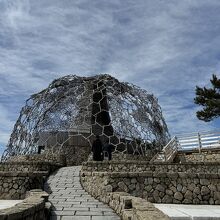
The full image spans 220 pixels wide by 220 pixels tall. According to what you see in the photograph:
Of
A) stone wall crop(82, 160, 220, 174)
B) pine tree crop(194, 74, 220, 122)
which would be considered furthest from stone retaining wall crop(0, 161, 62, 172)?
pine tree crop(194, 74, 220, 122)

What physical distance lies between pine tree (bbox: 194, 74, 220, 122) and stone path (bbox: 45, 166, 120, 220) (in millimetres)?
12941

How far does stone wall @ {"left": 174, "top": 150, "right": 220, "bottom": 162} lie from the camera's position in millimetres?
17266

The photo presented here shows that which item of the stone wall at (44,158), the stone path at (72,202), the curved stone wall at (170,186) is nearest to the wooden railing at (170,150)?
the stone wall at (44,158)

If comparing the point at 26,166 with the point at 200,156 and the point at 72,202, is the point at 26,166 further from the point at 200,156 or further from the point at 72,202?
the point at 200,156

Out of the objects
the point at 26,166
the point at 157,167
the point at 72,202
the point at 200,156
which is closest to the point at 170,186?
the point at 72,202

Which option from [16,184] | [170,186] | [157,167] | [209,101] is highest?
[209,101]

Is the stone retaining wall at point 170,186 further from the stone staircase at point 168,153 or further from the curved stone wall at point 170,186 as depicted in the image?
the stone staircase at point 168,153

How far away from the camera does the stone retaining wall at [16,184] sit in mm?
10367

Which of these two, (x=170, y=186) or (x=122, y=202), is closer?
(x=122, y=202)

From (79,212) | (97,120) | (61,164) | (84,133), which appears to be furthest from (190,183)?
(97,120)

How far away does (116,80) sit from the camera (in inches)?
910

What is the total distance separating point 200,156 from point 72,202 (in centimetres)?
1112

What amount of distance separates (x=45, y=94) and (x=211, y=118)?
11.7 meters

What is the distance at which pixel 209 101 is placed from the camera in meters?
23.0
